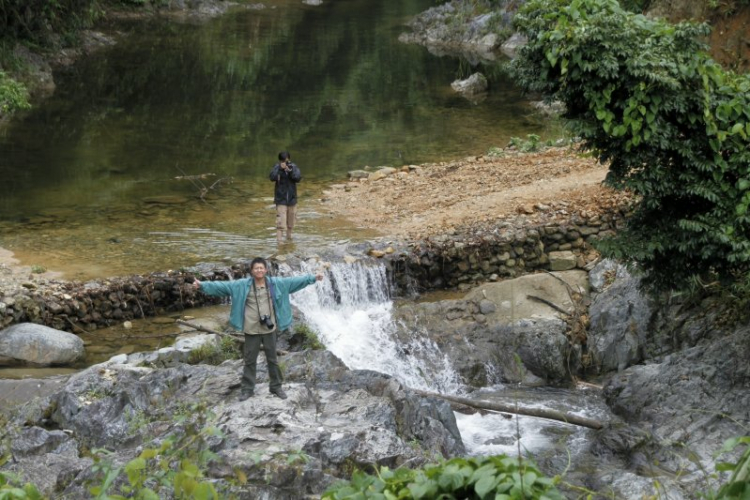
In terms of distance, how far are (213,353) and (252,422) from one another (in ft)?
11.9

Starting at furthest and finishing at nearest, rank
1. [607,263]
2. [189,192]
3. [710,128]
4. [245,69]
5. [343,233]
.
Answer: [245,69], [189,192], [343,233], [607,263], [710,128]

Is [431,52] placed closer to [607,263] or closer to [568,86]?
[607,263]

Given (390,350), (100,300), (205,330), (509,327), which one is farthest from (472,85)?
(205,330)

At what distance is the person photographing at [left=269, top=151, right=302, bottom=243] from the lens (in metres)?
16.4

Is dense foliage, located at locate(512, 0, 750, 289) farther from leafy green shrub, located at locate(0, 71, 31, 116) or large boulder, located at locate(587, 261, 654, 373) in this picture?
leafy green shrub, located at locate(0, 71, 31, 116)

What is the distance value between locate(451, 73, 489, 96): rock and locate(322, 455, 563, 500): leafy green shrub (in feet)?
96.9

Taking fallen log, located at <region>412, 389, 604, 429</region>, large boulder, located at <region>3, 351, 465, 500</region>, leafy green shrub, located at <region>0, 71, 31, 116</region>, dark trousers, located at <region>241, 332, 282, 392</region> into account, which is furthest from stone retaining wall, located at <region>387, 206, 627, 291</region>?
leafy green shrub, located at <region>0, 71, 31, 116</region>

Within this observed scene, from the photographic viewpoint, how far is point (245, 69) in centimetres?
3734

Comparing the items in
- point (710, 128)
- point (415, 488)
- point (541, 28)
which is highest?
point (541, 28)

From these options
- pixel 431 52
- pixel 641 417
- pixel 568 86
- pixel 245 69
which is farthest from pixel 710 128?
pixel 431 52

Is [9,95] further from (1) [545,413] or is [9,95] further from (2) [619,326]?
(1) [545,413]

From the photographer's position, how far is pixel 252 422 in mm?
9586

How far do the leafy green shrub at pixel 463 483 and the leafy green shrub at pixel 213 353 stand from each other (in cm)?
826

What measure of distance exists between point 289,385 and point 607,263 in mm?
7039
